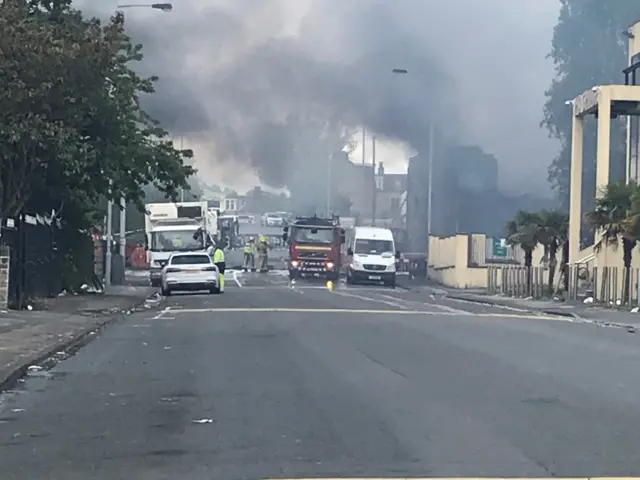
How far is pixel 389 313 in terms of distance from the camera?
28609 millimetres

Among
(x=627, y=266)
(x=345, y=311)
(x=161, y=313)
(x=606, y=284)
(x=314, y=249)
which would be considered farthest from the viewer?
(x=314, y=249)

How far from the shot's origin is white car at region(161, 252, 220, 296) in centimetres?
3847

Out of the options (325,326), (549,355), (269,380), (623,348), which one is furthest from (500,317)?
(269,380)

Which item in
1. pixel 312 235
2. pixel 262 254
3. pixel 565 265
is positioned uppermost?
pixel 312 235

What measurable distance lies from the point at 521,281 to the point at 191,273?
1285cm

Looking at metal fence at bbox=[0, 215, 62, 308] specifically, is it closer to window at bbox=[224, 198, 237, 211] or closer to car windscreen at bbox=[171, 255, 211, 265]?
car windscreen at bbox=[171, 255, 211, 265]

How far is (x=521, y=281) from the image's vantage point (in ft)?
148

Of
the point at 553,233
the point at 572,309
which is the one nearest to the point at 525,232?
the point at 553,233

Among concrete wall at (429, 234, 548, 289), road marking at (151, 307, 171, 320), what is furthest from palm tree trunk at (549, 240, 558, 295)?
road marking at (151, 307, 171, 320)

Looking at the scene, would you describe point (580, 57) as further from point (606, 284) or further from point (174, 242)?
point (606, 284)

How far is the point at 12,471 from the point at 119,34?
18088 mm

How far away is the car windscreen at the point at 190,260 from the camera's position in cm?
3872

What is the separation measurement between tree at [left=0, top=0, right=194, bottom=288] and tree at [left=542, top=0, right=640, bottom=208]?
40834 mm

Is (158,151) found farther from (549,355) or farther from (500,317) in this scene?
(549,355)
